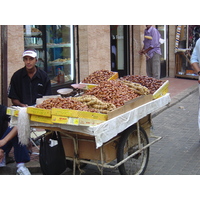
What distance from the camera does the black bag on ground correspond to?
4.25 m

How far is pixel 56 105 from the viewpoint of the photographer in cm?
402

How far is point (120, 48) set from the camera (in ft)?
42.1

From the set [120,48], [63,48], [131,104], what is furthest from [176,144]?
[120,48]

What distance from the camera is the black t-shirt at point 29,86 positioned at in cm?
525

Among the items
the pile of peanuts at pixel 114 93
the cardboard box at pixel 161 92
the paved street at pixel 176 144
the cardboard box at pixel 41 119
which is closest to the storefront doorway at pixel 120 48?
the paved street at pixel 176 144

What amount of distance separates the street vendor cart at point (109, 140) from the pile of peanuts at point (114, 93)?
0.18 m

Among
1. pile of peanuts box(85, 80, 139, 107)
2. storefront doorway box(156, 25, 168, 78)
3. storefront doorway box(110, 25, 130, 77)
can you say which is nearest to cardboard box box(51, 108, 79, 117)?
pile of peanuts box(85, 80, 139, 107)

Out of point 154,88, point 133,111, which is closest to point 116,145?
point 133,111

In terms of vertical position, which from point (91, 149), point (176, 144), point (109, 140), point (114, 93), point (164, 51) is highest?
point (164, 51)

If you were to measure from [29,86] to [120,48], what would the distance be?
792 centimetres

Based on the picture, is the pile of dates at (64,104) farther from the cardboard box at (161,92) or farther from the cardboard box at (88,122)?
the cardboard box at (161,92)

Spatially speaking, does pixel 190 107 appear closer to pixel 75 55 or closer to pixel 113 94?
pixel 75 55

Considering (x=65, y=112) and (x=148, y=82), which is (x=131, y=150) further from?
(x=65, y=112)

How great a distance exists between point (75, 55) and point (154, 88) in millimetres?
4825
